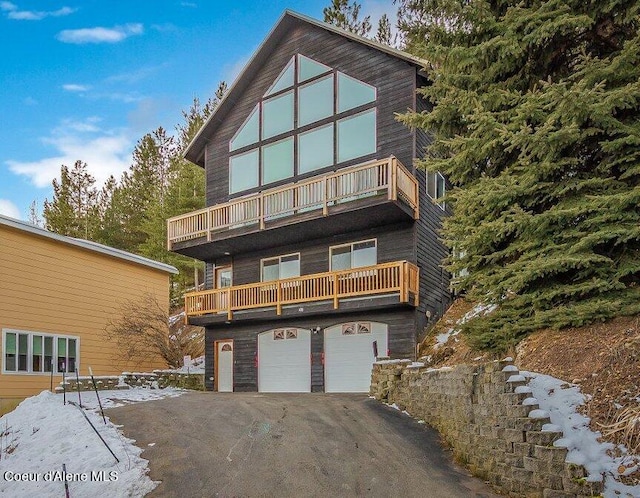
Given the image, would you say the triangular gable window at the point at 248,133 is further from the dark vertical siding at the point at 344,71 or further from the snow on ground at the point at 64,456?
the snow on ground at the point at 64,456

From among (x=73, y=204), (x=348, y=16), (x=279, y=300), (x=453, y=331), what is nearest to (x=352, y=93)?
(x=279, y=300)

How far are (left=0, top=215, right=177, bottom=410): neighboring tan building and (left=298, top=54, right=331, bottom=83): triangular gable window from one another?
32.4 feet

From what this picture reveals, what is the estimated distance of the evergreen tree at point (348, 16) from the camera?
32344 mm

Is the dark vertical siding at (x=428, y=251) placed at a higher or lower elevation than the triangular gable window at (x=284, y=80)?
lower

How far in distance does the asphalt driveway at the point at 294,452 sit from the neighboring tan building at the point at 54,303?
6.07 m

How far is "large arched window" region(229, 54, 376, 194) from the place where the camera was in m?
17.8

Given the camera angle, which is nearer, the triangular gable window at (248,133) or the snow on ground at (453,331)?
the snow on ground at (453,331)

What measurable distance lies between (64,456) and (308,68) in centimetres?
1550

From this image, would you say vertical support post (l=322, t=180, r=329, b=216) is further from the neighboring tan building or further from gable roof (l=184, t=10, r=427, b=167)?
the neighboring tan building

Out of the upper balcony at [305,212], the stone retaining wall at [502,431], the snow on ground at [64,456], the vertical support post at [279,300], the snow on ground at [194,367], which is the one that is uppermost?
the upper balcony at [305,212]

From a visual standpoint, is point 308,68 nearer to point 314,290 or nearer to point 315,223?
point 315,223

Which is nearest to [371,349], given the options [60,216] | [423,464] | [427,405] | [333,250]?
[333,250]

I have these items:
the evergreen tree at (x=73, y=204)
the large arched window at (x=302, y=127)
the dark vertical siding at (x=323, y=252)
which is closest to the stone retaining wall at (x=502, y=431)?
the dark vertical siding at (x=323, y=252)

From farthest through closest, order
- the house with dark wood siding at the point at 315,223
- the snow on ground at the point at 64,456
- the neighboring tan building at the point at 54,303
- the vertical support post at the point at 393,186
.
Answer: the house with dark wood siding at the point at 315,223, the neighboring tan building at the point at 54,303, the vertical support post at the point at 393,186, the snow on ground at the point at 64,456
